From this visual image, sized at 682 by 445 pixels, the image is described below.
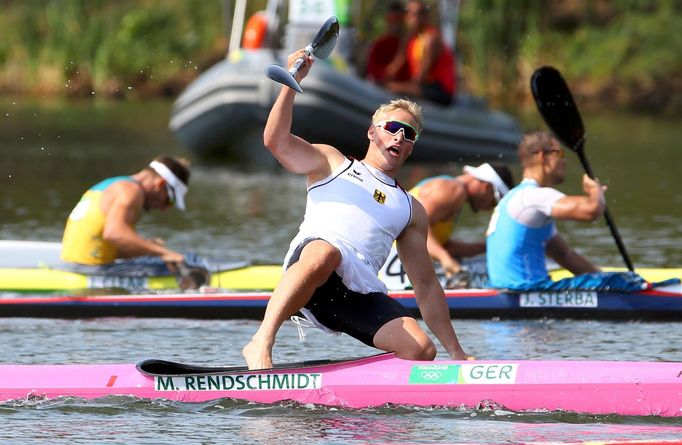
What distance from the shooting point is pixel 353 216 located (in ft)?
24.0

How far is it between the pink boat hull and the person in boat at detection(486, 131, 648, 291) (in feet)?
9.42

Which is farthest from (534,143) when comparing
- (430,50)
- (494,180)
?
(430,50)

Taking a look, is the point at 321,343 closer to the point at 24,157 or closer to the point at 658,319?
the point at 658,319

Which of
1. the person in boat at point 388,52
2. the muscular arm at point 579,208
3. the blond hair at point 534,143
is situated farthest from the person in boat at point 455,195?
the person in boat at point 388,52

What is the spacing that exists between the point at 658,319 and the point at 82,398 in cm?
456

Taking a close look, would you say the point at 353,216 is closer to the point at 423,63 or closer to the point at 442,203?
the point at 442,203

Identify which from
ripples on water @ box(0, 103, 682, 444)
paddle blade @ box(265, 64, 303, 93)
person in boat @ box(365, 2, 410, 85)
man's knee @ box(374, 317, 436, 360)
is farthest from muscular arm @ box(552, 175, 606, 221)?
person in boat @ box(365, 2, 410, 85)

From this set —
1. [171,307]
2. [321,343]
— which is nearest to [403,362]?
[321,343]

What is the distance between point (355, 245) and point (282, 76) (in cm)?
99

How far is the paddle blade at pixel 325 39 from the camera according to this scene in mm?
7379

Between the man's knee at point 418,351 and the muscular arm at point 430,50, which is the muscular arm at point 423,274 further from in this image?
the muscular arm at point 430,50

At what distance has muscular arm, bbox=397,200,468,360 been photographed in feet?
24.6

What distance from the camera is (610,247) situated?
14.3 meters

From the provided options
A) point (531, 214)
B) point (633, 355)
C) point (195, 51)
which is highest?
point (195, 51)
